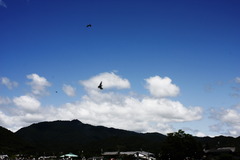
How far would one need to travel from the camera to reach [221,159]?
81.8 meters

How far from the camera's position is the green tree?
86.9 metres

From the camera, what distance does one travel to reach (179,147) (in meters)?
87.6

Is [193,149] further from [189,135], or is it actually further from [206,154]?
[206,154]

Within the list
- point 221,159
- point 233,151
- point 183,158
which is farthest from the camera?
point 233,151

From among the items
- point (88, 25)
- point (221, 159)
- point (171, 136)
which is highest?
point (88, 25)

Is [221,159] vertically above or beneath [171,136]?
beneath

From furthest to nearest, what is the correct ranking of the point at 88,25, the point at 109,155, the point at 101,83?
the point at 109,155 < the point at 101,83 < the point at 88,25

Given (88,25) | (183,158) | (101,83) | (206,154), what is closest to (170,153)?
(183,158)

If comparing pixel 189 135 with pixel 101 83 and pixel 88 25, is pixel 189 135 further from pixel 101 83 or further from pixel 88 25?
pixel 88 25

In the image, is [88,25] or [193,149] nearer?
[88,25]

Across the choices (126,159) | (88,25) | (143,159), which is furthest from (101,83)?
(143,159)

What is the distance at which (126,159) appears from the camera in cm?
10750

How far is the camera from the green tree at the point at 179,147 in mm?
86919

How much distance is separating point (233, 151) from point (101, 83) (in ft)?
267
